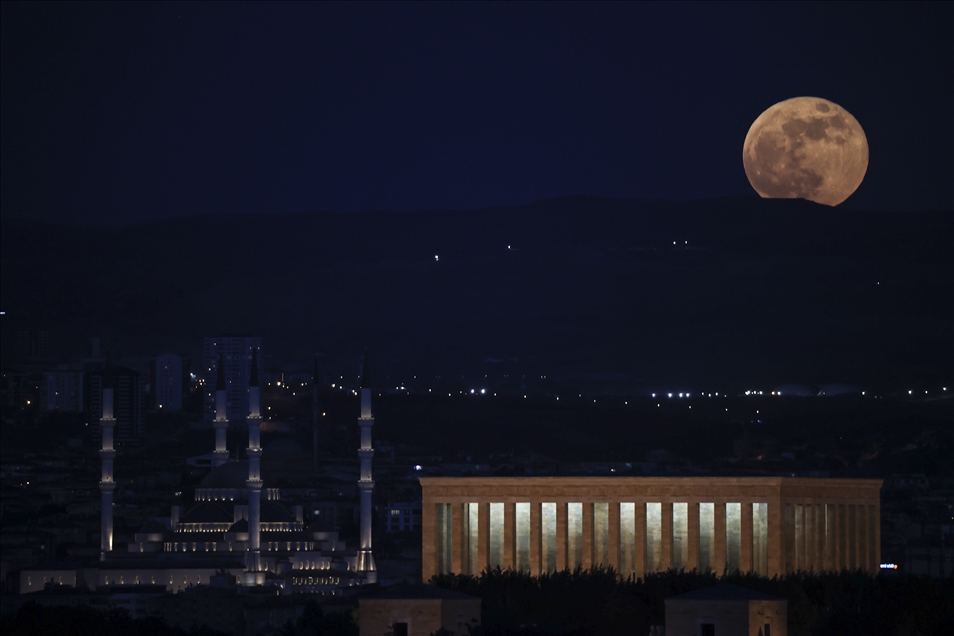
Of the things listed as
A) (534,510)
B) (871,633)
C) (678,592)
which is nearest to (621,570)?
(534,510)

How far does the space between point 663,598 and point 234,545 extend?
87.4 metres

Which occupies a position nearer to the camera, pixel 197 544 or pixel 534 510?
pixel 534 510

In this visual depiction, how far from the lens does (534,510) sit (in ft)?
256

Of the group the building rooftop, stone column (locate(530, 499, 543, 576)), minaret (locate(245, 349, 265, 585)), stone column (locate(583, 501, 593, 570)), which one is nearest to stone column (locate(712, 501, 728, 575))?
stone column (locate(583, 501, 593, 570))

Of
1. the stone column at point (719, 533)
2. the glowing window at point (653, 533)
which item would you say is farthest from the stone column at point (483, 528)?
the stone column at point (719, 533)

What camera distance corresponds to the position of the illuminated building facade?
7719 cm

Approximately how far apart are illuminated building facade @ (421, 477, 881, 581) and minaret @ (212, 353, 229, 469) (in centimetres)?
6747

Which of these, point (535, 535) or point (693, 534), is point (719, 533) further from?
point (535, 535)

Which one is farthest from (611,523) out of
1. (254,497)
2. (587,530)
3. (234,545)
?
(234,545)

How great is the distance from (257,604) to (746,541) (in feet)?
154

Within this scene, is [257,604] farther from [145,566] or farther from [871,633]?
[871,633]

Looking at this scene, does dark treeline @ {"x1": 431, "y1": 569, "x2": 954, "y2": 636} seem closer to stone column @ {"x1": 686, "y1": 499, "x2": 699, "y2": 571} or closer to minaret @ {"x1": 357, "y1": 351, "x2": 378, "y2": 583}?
stone column @ {"x1": 686, "y1": 499, "x2": 699, "y2": 571}

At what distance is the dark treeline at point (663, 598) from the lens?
59.3m

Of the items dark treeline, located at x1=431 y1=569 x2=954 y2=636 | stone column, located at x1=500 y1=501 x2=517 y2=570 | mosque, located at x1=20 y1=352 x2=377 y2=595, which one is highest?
stone column, located at x1=500 y1=501 x2=517 y2=570
